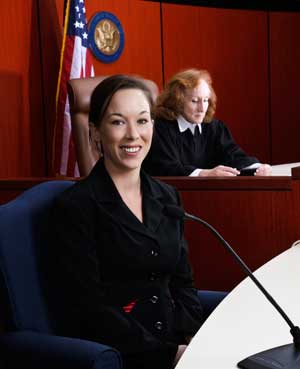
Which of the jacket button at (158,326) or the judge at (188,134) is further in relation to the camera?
the judge at (188,134)

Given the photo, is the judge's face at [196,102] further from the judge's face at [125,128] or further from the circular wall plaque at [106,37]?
the circular wall plaque at [106,37]

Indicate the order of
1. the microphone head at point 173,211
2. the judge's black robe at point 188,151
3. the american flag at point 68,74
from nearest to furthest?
the microphone head at point 173,211, the judge's black robe at point 188,151, the american flag at point 68,74

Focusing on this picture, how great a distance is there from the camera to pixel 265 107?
6.28m

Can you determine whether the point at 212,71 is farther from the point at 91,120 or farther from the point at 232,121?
the point at 91,120

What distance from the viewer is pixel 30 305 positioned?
1.52 meters

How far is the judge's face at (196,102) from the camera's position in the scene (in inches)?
130

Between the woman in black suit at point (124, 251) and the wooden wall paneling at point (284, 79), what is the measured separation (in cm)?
480

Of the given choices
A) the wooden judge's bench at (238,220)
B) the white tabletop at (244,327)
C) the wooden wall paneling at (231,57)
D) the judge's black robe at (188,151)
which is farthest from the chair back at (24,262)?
the wooden wall paneling at (231,57)

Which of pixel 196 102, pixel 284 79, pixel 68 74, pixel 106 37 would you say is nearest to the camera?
pixel 196 102

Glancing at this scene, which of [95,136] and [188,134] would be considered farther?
[188,134]

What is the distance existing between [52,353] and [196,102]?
2.12 meters

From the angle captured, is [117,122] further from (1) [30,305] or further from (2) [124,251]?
(1) [30,305]

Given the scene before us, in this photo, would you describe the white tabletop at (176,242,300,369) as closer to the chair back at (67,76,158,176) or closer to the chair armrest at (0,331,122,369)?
the chair armrest at (0,331,122,369)

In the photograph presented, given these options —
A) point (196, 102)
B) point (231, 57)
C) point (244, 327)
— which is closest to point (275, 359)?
point (244, 327)
